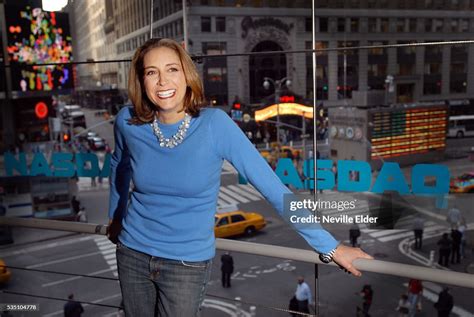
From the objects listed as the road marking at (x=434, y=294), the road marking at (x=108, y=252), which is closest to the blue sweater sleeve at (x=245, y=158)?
the road marking at (x=434, y=294)

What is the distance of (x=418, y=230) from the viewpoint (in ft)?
49.4

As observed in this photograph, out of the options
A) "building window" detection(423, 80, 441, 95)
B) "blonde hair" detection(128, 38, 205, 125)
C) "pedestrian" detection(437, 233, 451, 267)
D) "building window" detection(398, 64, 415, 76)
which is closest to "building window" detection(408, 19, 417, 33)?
"building window" detection(398, 64, 415, 76)

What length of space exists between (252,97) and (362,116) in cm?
783

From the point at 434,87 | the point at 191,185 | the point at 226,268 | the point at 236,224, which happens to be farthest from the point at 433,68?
the point at 191,185

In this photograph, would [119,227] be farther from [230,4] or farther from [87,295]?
[87,295]

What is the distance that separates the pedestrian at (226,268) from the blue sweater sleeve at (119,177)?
8.56m

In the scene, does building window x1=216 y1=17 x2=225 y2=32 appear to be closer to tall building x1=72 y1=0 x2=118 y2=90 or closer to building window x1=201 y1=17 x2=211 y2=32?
building window x1=201 y1=17 x2=211 y2=32

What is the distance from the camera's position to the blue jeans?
1453mm

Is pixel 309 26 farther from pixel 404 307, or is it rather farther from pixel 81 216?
pixel 81 216

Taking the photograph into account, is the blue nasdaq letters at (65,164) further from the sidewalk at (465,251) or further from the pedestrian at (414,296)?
the sidewalk at (465,251)

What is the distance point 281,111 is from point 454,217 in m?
9.54

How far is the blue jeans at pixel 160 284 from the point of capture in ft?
4.77

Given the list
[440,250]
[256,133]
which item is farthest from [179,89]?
[440,250]

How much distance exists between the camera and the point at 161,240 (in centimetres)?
146
